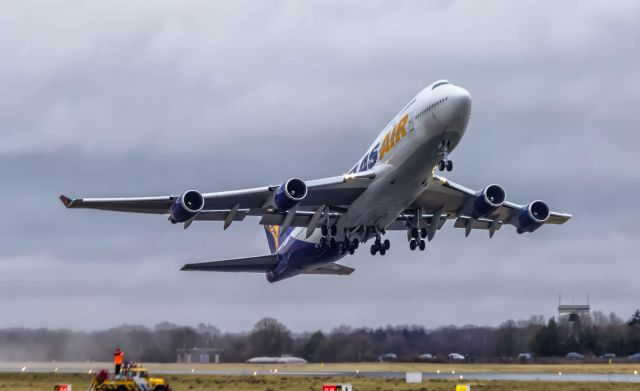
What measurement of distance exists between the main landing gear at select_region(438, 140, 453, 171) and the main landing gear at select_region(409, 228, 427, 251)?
10.2 m

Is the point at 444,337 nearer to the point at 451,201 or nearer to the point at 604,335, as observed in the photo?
the point at 604,335

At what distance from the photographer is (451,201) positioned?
57.7 metres

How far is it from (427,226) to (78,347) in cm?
2298

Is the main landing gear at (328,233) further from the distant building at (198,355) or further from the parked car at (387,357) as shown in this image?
the parked car at (387,357)

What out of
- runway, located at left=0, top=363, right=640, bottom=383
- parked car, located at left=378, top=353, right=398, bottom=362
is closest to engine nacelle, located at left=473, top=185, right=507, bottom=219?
runway, located at left=0, top=363, right=640, bottom=383

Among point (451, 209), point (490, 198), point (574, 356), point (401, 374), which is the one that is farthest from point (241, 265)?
point (574, 356)

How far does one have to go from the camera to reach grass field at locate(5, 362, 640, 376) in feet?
207

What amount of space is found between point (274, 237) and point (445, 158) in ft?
74.8

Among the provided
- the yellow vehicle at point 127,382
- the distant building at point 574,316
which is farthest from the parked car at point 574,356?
the yellow vehicle at point 127,382

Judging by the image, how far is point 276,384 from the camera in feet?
172

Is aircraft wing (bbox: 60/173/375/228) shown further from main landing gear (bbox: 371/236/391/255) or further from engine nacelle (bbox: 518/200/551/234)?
engine nacelle (bbox: 518/200/551/234)

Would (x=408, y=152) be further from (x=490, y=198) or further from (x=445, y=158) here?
(x=490, y=198)

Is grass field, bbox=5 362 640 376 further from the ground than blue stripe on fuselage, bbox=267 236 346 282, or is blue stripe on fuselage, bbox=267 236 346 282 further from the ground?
blue stripe on fuselage, bbox=267 236 346 282

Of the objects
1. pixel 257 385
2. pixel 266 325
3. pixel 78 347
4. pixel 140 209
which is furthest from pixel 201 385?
pixel 266 325
